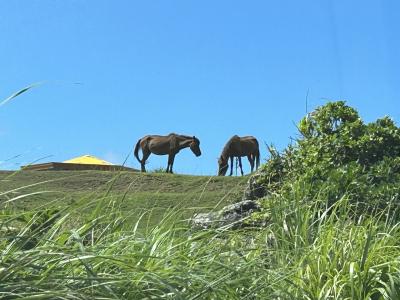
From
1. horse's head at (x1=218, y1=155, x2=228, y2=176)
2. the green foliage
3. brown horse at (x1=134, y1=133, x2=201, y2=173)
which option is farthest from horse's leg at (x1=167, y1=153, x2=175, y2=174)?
the green foliage

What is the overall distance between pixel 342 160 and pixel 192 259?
156 inches

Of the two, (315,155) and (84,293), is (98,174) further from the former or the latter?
(84,293)

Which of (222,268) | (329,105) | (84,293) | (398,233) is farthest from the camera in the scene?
(329,105)

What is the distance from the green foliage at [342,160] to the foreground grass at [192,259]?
1.12 m

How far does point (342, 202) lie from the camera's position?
6.05 meters

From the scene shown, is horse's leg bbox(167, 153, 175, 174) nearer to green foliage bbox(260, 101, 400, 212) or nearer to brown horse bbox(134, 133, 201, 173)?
brown horse bbox(134, 133, 201, 173)

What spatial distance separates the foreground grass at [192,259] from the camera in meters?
3.56

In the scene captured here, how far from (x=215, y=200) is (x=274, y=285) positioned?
923 centimetres

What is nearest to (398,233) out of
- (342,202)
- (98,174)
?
(342,202)

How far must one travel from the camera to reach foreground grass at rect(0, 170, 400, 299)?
11.7 ft

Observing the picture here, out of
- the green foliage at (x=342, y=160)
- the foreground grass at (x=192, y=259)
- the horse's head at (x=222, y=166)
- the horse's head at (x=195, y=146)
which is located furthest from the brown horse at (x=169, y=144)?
the foreground grass at (x=192, y=259)

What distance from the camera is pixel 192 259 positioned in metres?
4.41

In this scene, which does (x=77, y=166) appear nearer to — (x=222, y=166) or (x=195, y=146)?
(x=195, y=146)

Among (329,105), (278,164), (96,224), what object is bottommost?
(96,224)
